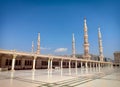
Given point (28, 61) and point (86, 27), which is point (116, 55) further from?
point (28, 61)

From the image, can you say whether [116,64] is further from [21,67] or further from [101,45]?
[21,67]

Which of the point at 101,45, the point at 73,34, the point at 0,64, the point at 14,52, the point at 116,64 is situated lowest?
the point at 116,64

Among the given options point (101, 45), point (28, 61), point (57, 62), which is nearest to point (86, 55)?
point (57, 62)

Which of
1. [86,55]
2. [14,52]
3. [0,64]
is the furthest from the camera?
[86,55]

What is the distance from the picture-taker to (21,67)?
72.3ft

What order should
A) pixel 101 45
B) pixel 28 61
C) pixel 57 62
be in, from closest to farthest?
pixel 28 61
pixel 57 62
pixel 101 45

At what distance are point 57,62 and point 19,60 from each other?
50.0 feet

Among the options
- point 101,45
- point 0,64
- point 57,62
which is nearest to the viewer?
point 0,64

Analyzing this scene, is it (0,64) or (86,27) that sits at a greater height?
(86,27)

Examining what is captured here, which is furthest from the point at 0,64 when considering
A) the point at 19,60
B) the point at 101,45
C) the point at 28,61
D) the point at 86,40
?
the point at 101,45

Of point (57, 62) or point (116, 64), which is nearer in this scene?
point (57, 62)

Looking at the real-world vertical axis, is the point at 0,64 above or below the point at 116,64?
above

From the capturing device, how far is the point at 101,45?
Answer: 182 feet

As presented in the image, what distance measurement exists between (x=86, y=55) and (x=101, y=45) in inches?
750
